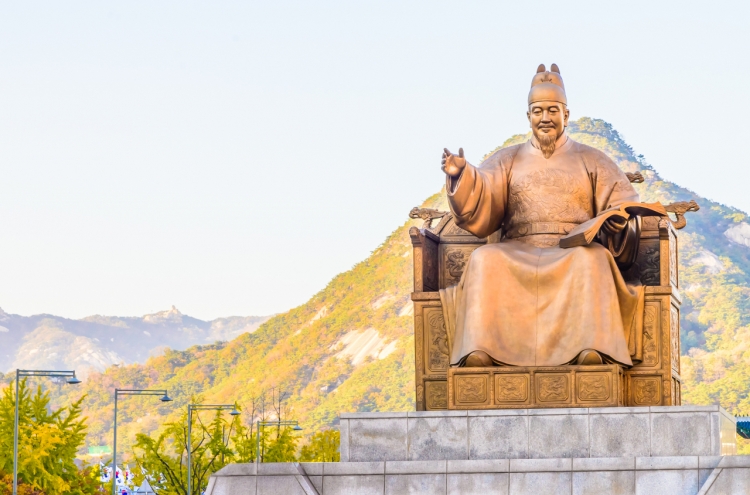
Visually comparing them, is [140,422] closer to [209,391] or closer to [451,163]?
[209,391]

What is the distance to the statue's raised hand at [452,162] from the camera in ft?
48.5

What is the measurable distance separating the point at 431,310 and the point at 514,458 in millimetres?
2009

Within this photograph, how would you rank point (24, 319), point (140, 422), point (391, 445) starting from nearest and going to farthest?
1. point (391, 445)
2. point (140, 422)
3. point (24, 319)

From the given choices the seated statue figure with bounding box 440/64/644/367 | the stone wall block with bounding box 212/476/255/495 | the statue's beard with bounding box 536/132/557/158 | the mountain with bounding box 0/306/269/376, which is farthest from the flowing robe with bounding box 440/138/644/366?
the mountain with bounding box 0/306/269/376

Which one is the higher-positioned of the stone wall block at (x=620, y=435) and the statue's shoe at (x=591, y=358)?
the statue's shoe at (x=591, y=358)

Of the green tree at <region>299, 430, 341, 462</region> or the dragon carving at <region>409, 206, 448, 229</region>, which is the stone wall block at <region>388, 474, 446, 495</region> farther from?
the green tree at <region>299, 430, 341, 462</region>

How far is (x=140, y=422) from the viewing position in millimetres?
85625

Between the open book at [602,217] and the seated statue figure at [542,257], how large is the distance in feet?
0.28

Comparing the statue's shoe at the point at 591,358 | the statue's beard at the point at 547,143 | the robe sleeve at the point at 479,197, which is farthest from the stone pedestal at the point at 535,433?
the statue's beard at the point at 547,143

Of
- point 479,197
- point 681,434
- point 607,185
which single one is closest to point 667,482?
point 681,434

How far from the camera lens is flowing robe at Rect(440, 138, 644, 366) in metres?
14.2

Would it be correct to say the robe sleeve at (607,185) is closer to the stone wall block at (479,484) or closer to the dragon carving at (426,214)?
the dragon carving at (426,214)

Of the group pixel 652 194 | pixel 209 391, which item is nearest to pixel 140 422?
pixel 209 391

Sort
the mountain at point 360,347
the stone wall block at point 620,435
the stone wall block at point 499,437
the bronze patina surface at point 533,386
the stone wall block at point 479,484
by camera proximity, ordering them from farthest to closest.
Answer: the mountain at point 360,347, the bronze patina surface at point 533,386, the stone wall block at point 499,437, the stone wall block at point 620,435, the stone wall block at point 479,484
